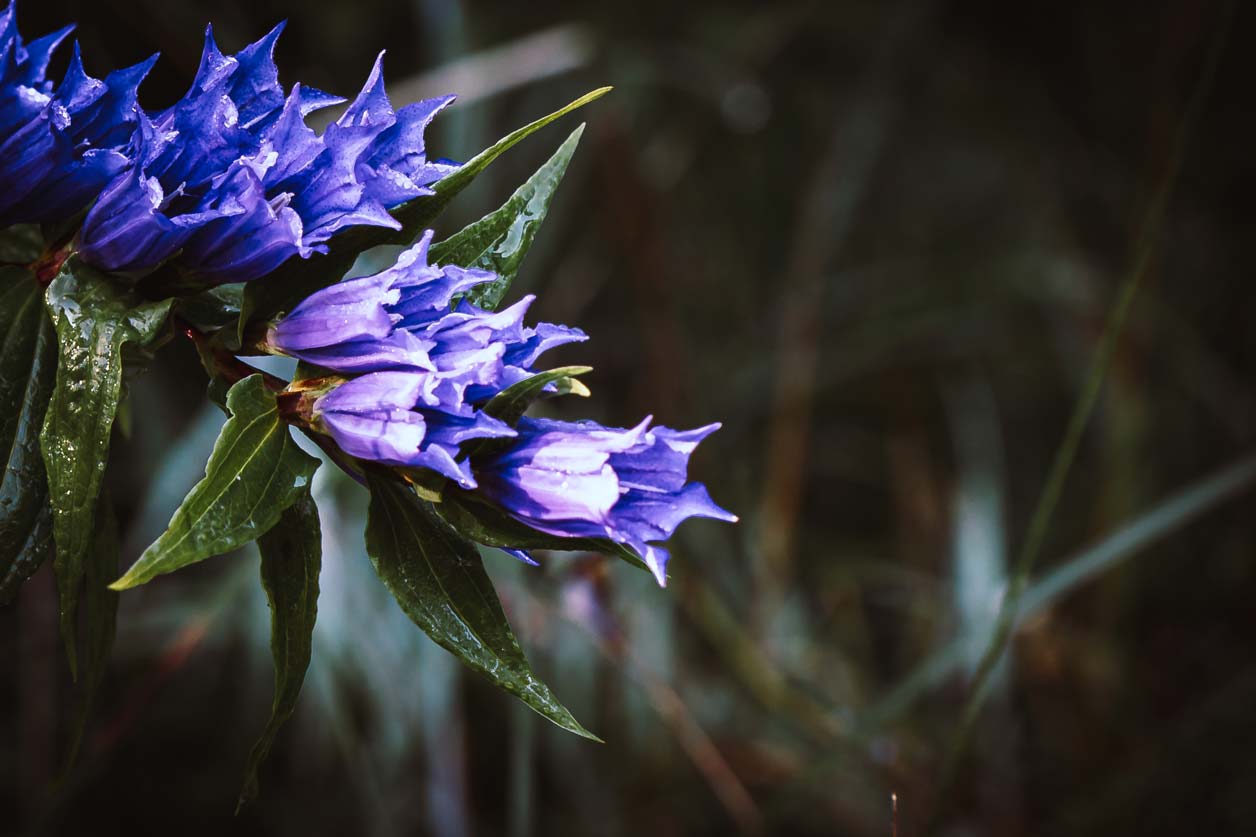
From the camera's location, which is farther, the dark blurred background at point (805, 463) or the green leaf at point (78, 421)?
the dark blurred background at point (805, 463)

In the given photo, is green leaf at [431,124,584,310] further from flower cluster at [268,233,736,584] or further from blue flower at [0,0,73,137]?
blue flower at [0,0,73,137]

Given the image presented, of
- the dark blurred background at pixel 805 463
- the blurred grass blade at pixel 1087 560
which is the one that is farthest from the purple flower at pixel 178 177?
the blurred grass blade at pixel 1087 560

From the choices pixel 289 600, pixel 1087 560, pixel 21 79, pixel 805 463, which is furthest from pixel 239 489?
pixel 805 463

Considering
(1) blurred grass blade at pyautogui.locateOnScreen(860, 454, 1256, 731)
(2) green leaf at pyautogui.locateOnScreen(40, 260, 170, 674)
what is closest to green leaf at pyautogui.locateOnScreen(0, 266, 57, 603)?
(2) green leaf at pyautogui.locateOnScreen(40, 260, 170, 674)

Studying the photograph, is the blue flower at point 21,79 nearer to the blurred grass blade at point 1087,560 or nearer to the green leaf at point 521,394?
the green leaf at point 521,394

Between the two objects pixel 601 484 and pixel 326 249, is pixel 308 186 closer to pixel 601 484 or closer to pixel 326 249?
pixel 326 249

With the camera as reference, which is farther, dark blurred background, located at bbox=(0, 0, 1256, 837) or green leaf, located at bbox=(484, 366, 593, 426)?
dark blurred background, located at bbox=(0, 0, 1256, 837)

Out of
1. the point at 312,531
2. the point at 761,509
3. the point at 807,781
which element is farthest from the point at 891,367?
the point at 312,531
